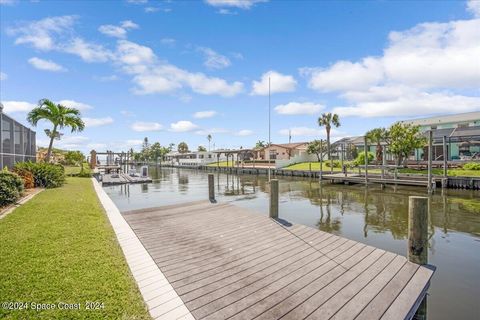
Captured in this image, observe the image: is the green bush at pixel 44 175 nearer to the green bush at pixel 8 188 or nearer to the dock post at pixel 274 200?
the green bush at pixel 8 188

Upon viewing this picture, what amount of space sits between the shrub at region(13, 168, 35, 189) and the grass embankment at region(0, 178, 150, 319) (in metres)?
8.21

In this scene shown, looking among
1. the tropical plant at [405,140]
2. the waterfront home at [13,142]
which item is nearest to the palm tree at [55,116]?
the waterfront home at [13,142]

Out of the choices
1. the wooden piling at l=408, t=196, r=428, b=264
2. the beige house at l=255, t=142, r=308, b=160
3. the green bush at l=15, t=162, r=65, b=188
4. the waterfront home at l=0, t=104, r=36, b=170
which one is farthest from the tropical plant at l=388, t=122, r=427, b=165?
the waterfront home at l=0, t=104, r=36, b=170

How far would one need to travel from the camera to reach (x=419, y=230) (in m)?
5.92

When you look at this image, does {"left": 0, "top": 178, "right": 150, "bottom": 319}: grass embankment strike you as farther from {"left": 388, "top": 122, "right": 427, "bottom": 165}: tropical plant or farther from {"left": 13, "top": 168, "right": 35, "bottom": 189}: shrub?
{"left": 388, "top": 122, "right": 427, "bottom": 165}: tropical plant

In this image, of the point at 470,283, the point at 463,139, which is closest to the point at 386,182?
the point at 463,139

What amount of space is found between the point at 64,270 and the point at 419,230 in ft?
24.0

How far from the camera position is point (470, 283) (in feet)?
21.5

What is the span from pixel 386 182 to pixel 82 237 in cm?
2454

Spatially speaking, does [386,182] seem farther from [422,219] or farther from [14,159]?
[14,159]

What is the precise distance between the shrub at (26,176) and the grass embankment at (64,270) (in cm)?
821

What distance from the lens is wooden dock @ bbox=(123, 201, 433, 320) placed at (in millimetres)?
4301

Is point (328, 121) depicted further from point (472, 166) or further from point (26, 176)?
point (26, 176)

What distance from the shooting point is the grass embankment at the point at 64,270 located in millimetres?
3779
